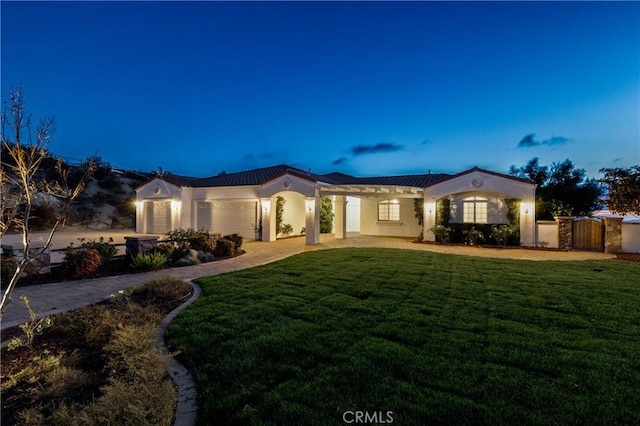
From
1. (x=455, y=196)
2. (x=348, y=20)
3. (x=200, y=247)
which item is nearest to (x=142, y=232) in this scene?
(x=200, y=247)

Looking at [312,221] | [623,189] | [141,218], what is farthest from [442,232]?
[141,218]

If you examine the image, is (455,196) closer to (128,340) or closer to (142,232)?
(128,340)

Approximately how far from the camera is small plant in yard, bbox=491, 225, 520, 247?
1584 centimetres

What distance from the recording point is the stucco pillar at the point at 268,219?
18.5m

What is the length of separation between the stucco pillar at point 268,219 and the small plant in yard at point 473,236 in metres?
10.8

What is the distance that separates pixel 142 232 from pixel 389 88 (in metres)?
21.2

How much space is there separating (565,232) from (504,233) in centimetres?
261

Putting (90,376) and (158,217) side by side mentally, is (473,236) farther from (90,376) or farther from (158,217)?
(158,217)

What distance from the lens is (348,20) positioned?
13.2m

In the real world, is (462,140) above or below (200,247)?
above

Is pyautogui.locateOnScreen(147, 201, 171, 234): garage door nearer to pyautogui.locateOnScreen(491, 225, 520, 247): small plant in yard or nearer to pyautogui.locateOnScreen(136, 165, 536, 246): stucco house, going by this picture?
pyautogui.locateOnScreen(136, 165, 536, 246): stucco house

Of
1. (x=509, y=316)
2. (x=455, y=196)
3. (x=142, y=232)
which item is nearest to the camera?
(x=509, y=316)

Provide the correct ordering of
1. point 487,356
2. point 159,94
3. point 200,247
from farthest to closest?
point 159,94
point 200,247
point 487,356

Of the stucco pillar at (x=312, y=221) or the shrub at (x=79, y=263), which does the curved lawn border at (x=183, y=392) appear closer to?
the shrub at (x=79, y=263)
